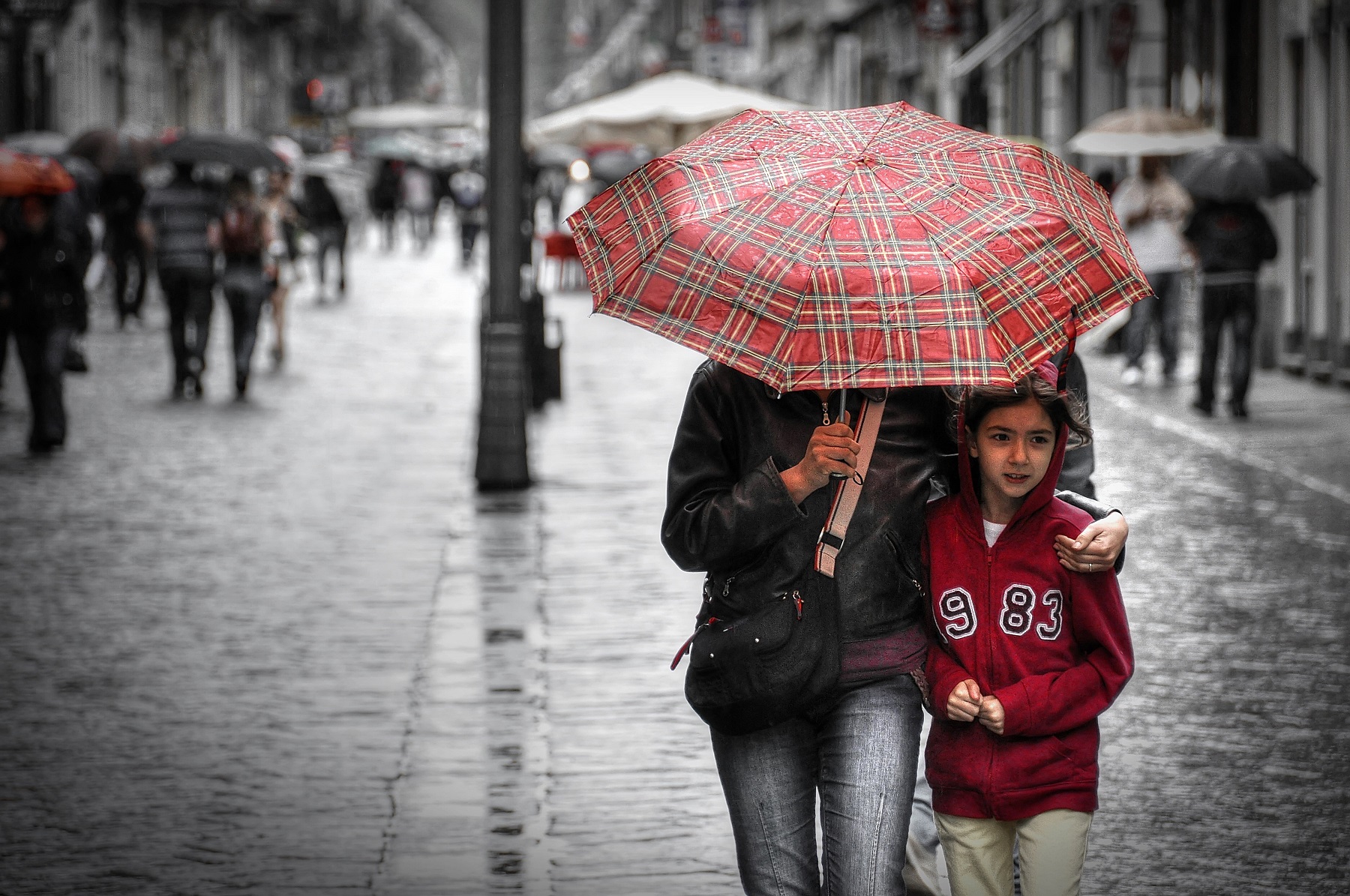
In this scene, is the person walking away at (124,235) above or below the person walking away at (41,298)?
above

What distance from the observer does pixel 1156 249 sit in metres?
16.0

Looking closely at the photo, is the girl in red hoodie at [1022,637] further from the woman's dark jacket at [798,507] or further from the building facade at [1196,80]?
the building facade at [1196,80]

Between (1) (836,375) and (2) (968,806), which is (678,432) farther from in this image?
(2) (968,806)

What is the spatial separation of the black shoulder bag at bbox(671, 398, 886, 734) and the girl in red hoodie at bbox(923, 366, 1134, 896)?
0.68 ft

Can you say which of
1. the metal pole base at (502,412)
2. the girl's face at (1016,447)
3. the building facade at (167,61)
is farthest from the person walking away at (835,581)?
the building facade at (167,61)

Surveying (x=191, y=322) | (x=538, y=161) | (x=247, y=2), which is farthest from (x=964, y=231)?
(x=247, y=2)

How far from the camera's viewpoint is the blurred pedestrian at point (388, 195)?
135 ft

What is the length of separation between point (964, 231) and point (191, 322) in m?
13.8

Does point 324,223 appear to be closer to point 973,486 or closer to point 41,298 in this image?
point 41,298

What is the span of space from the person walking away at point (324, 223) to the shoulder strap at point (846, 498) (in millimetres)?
23412

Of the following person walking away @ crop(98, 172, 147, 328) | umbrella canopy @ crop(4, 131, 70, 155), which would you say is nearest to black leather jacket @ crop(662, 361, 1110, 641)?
person walking away @ crop(98, 172, 147, 328)

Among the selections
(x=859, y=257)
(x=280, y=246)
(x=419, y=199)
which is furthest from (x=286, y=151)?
(x=859, y=257)

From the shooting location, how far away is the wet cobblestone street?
198 inches

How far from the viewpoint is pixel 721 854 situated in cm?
500
